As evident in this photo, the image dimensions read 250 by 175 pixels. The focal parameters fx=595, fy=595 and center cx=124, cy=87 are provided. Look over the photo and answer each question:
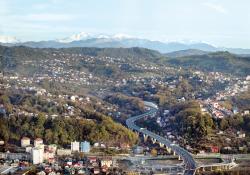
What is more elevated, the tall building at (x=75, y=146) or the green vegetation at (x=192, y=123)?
the green vegetation at (x=192, y=123)

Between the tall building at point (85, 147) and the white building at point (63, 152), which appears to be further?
the tall building at point (85, 147)

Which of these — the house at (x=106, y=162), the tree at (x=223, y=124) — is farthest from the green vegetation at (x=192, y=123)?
the house at (x=106, y=162)

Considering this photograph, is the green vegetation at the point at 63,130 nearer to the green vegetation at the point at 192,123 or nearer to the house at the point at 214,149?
the green vegetation at the point at 192,123

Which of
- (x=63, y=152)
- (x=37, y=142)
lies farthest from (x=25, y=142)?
(x=63, y=152)

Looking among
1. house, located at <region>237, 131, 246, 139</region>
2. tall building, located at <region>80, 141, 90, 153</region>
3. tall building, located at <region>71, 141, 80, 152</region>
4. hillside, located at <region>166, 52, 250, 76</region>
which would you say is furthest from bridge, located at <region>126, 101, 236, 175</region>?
hillside, located at <region>166, 52, 250, 76</region>

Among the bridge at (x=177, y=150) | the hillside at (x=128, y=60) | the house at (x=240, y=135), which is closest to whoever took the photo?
the bridge at (x=177, y=150)

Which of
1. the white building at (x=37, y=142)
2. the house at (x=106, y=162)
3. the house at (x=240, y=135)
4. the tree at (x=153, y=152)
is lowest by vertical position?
the tree at (x=153, y=152)

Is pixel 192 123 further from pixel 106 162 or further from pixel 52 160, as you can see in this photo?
pixel 52 160

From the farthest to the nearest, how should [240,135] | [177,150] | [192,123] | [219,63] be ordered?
[219,63] → [192,123] → [240,135] → [177,150]

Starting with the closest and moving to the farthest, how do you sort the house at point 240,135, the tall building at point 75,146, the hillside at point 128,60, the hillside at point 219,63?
the tall building at point 75,146, the house at point 240,135, the hillside at point 128,60, the hillside at point 219,63

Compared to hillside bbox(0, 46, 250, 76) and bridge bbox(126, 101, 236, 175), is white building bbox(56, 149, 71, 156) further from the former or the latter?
hillside bbox(0, 46, 250, 76)
